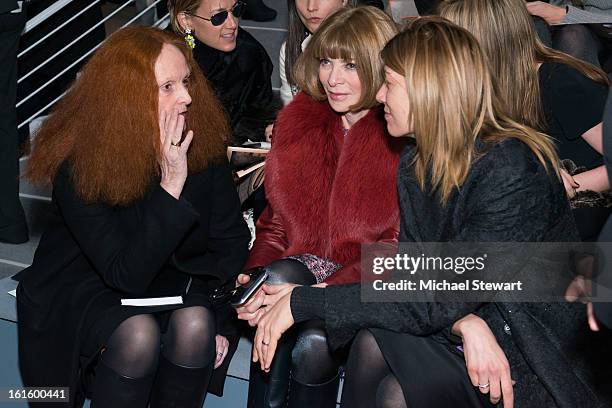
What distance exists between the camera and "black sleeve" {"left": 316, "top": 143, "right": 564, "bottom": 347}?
6.89 feet

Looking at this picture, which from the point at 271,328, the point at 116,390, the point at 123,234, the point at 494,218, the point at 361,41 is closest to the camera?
the point at 494,218

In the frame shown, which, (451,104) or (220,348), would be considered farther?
(220,348)

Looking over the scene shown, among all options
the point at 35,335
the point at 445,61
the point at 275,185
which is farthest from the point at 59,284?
the point at 445,61

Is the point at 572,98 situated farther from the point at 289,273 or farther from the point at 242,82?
the point at 242,82

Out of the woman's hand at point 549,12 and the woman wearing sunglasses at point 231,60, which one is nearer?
the woman wearing sunglasses at point 231,60

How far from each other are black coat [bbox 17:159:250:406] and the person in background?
0.84 m

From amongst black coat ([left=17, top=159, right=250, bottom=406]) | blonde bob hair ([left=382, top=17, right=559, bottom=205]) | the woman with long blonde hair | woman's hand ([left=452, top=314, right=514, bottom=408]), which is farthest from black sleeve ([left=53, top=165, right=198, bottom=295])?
the woman with long blonde hair

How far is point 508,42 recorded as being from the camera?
2.63m

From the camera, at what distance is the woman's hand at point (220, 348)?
2729mm

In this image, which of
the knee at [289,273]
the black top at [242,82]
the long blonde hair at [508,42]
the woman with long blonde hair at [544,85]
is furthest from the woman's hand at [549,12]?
the knee at [289,273]

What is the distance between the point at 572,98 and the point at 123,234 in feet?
4.39

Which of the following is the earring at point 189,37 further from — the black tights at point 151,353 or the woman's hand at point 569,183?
the woman's hand at point 569,183

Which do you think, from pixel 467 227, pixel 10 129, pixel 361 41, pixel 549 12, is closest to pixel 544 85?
pixel 361 41

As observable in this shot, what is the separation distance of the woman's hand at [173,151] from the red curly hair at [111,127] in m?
0.03
